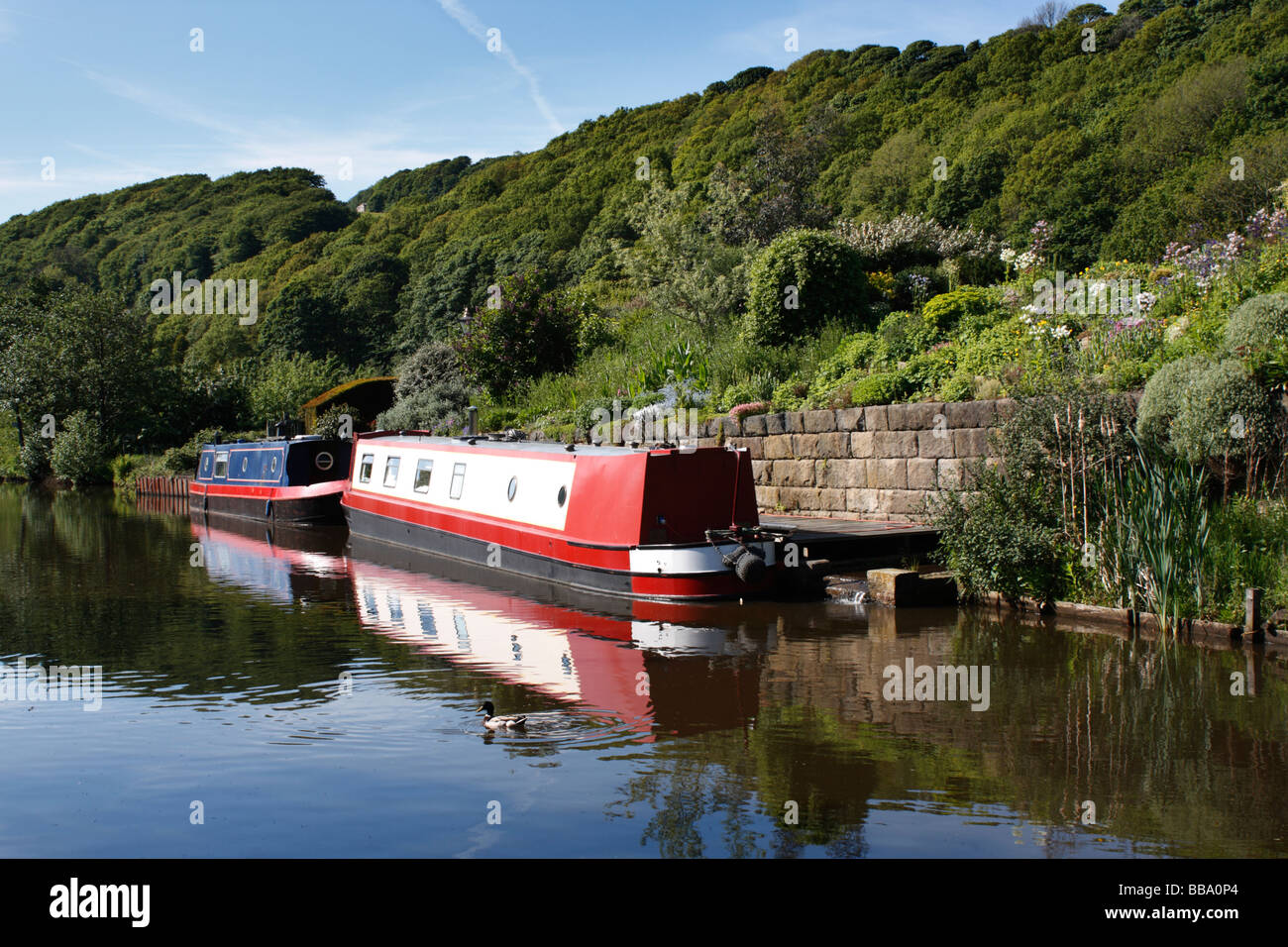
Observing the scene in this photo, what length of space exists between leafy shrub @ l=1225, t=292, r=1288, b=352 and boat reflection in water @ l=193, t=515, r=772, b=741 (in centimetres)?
469

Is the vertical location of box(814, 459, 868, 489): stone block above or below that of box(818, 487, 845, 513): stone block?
above

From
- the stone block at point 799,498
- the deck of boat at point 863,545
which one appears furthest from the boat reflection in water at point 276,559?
the stone block at point 799,498

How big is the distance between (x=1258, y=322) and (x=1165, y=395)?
Result: 0.95 metres

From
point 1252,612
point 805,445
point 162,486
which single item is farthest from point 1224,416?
point 162,486

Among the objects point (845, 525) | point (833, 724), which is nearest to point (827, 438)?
point (845, 525)

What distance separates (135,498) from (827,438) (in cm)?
2311

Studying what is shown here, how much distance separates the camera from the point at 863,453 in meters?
11.8

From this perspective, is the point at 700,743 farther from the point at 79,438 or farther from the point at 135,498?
the point at 79,438

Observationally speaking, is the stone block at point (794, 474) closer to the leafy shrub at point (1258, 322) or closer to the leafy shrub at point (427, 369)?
the leafy shrub at point (1258, 322)

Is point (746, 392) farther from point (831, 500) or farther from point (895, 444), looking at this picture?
point (895, 444)

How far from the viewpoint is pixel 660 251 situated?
21.8m

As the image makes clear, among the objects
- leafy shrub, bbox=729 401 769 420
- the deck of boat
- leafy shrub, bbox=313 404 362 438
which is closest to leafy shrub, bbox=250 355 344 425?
leafy shrub, bbox=313 404 362 438

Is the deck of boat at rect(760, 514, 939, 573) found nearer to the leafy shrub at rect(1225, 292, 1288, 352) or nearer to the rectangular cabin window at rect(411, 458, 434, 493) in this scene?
the leafy shrub at rect(1225, 292, 1288, 352)

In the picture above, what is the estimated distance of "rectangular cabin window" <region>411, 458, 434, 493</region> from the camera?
1477 centimetres
